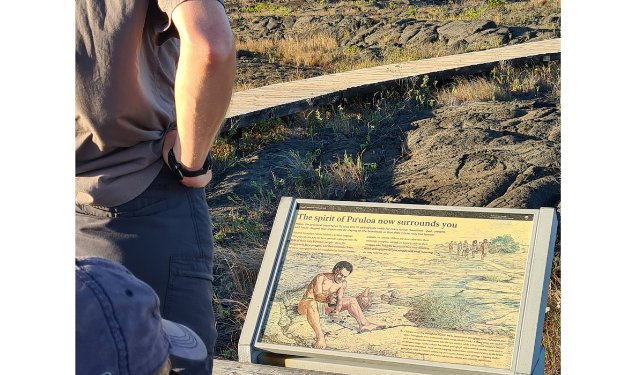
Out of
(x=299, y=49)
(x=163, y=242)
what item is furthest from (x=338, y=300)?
(x=299, y=49)

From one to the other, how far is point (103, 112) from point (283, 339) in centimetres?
138

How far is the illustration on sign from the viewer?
3.03 meters

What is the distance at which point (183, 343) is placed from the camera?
1.50m

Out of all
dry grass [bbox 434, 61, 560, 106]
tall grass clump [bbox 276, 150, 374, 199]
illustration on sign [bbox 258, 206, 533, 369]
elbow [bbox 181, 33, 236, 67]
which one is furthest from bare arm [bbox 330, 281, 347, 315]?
Answer: dry grass [bbox 434, 61, 560, 106]

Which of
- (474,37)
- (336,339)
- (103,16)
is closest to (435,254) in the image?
(336,339)

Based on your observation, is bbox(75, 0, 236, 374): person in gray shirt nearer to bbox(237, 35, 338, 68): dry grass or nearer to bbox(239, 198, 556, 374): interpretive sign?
bbox(239, 198, 556, 374): interpretive sign

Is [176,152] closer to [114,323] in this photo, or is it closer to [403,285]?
[114,323]

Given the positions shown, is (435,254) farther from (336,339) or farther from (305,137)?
(305,137)

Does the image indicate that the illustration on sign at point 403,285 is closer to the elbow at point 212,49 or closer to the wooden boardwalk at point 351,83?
the elbow at point 212,49

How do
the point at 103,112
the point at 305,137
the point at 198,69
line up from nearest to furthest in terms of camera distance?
the point at 198,69 → the point at 103,112 → the point at 305,137

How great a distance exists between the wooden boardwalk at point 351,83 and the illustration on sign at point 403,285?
11.9 feet

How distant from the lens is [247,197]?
583 centimetres

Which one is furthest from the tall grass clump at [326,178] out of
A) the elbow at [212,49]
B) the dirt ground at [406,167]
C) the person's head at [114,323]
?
the person's head at [114,323]

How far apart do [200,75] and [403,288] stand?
1449mm
